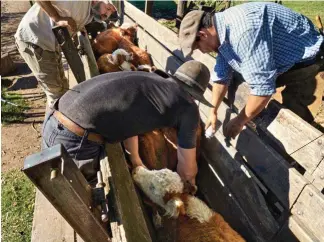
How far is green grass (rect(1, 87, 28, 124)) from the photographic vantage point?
5.97m

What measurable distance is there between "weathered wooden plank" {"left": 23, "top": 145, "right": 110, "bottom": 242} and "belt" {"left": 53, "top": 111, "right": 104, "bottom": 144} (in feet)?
2.45

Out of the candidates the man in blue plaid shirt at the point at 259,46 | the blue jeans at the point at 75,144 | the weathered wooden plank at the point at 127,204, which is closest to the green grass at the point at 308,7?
the man in blue plaid shirt at the point at 259,46

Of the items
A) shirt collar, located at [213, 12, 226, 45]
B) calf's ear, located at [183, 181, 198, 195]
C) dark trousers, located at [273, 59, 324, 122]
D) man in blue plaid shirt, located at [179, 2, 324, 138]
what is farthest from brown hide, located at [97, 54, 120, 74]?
dark trousers, located at [273, 59, 324, 122]

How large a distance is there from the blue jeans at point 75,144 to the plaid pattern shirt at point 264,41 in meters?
1.55

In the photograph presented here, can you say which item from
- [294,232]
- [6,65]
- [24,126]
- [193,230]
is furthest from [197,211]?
[6,65]

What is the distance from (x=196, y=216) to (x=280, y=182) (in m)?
0.81

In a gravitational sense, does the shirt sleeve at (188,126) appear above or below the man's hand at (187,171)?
above

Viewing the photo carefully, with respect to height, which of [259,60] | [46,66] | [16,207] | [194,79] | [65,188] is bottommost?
[16,207]

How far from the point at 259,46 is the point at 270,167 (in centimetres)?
110

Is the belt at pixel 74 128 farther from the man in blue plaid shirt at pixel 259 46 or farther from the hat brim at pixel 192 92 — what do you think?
the man in blue plaid shirt at pixel 259 46

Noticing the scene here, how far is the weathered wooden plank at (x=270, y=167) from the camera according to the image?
8.36 feet

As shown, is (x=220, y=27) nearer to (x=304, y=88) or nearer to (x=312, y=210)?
(x=304, y=88)

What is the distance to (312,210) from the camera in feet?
7.86

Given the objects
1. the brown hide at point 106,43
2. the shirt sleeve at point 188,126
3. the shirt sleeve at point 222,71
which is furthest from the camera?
the brown hide at point 106,43
